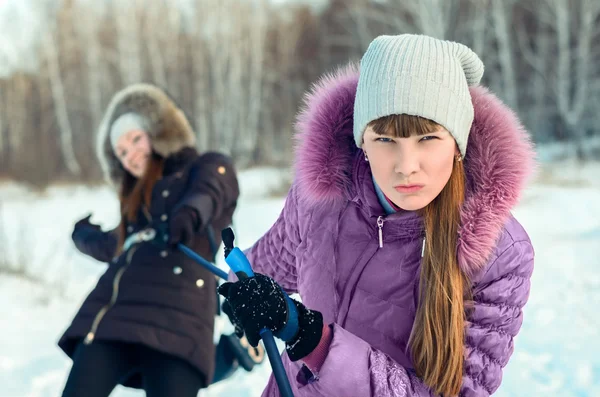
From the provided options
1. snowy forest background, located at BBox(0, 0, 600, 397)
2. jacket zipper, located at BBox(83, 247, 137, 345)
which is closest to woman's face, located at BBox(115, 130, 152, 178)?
jacket zipper, located at BBox(83, 247, 137, 345)

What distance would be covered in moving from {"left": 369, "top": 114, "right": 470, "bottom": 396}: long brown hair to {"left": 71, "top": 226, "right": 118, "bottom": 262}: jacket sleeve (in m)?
1.83

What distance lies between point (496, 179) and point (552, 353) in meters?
2.71

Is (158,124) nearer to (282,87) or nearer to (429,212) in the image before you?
(429,212)

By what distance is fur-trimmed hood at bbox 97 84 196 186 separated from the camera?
2768 mm

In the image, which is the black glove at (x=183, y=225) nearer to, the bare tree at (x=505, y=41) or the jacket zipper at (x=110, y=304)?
the jacket zipper at (x=110, y=304)

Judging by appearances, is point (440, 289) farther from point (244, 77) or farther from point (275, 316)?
point (244, 77)

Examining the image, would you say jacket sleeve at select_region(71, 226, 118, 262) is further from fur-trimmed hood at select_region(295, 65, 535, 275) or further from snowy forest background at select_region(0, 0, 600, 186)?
snowy forest background at select_region(0, 0, 600, 186)

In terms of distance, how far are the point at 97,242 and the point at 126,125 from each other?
0.59 meters

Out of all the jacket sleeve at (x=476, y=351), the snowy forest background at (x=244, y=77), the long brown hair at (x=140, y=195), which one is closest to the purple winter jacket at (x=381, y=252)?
the jacket sleeve at (x=476, y=351)

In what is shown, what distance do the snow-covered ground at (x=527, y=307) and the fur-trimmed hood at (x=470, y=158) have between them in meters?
0.10

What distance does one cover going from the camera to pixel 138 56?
1845cm

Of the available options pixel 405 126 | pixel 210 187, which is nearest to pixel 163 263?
pixel 210 187

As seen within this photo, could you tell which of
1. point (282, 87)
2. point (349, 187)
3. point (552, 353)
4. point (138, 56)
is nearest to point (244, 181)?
point (282, 87)

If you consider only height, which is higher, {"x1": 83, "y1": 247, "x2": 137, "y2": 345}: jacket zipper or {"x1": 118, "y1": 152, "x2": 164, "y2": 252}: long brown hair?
{"x1": 118, "y1": 152, "x2": 164, "y2": 252}: long brown hair
